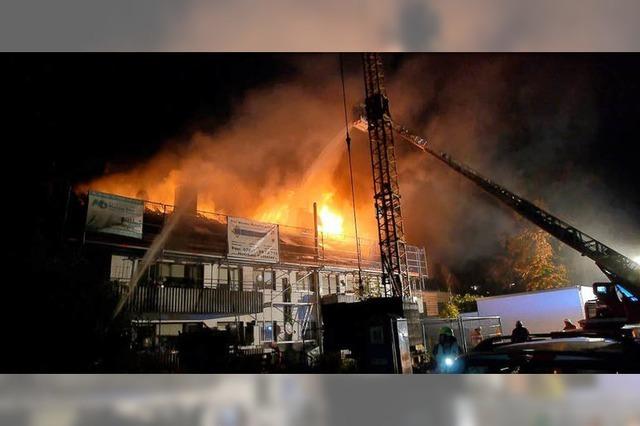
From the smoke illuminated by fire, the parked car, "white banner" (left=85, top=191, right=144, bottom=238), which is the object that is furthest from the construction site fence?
"white banner" (left=85, top=191, right=144, bottom=238)

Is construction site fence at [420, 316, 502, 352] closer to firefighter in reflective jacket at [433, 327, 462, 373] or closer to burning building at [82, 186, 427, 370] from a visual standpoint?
firefighter in reflective jacket at [433, 327, 462, 373]

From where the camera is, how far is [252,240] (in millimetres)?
7688

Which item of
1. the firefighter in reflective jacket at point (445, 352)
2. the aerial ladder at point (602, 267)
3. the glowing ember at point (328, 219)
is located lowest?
the firefighter in reflective jacket at point (445, 352)

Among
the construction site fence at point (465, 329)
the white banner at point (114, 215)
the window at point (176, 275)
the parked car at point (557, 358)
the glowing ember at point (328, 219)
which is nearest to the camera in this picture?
the parked car at point (557, 358)

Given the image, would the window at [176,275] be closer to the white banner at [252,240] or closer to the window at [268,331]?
the white banner at [252,240]

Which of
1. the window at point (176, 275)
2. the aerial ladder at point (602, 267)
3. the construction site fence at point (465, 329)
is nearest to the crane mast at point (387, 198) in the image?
the construction site fence at point (465, 329)

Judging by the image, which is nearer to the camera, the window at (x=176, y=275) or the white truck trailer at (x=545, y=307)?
the white truck trailer at (x=545, y=307)

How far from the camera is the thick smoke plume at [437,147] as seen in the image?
213 inches

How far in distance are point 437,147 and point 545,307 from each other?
2.75 meters

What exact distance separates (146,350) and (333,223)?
434 centimetres

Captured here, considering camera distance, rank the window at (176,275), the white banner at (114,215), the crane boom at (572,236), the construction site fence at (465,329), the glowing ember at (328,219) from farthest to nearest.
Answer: the glowing ember at (328,219) → the window at (176,275) → the white banner at (114,215) → the construction site fence at (465,329) → the crane boom at (572,236)

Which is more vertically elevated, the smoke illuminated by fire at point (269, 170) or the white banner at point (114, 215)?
the smoke illuminated by fire at point (269, 170)

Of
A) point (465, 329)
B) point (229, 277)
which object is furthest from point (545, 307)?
point (229, 277)

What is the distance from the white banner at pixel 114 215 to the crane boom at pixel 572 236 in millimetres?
5259
